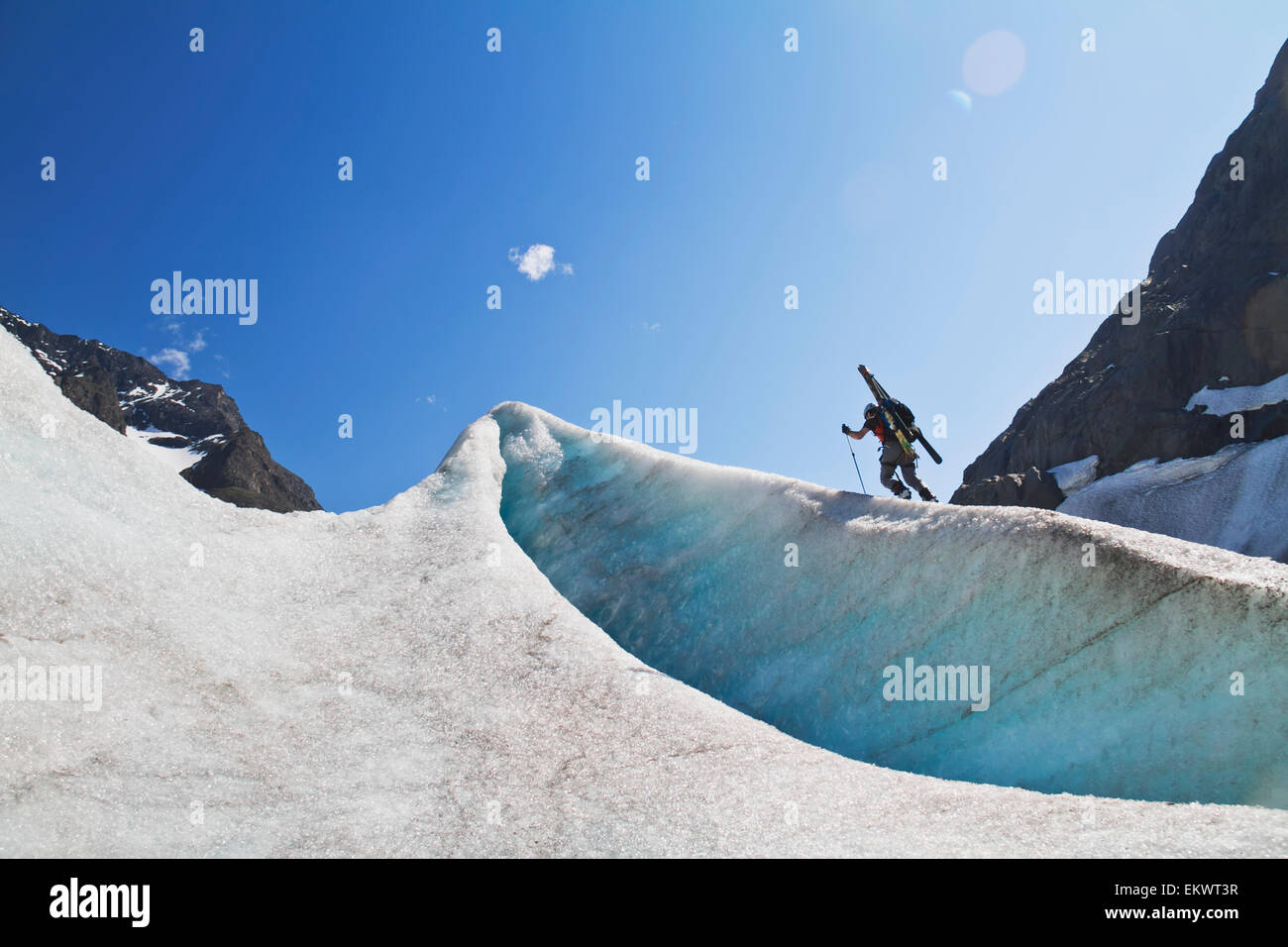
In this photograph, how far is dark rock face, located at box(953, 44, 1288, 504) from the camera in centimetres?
5653

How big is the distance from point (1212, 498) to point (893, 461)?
149ft

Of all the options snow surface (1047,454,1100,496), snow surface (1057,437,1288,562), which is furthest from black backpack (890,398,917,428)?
snow surface (1047,454,1100,496)

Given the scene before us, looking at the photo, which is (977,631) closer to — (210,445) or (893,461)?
(893,461)

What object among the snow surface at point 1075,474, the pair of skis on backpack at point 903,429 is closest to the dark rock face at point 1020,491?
the snow surface at point 1075,474

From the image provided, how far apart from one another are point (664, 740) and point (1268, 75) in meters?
105

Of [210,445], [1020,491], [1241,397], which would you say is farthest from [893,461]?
[210,445]
